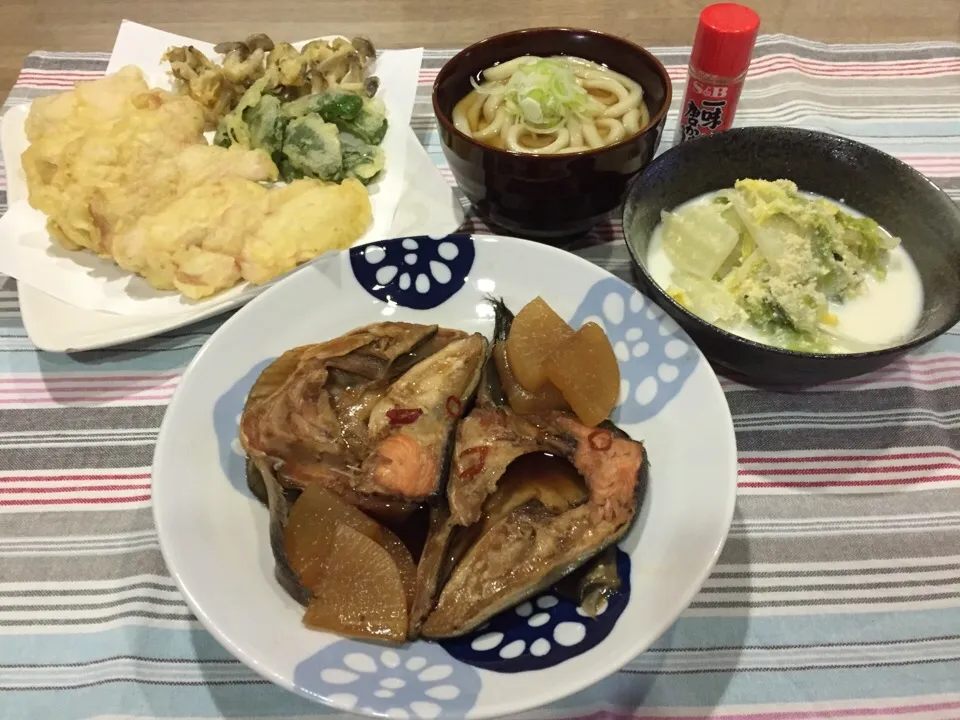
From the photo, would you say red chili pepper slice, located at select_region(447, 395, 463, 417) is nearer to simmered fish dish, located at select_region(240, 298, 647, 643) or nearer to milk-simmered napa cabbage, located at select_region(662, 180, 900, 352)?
simmered fish dish, located at select_region(240, 298, 647, 643)

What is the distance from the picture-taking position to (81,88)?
7.43 ft

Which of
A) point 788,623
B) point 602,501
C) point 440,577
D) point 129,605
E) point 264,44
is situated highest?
point 264,44

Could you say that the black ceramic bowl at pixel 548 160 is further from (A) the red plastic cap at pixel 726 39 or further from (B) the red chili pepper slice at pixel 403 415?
(B) the red chili pepper slice at pixel 403 415

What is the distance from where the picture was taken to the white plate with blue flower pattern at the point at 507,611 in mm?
1102

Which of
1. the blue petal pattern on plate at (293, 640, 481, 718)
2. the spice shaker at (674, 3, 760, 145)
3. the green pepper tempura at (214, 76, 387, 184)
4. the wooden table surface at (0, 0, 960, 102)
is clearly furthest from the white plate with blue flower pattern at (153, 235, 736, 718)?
the wooden table surface at (0, 0, 960, 102)

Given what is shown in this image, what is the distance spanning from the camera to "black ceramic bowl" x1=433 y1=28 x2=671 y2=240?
1.75 meters

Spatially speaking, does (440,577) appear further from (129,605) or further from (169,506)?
(129,605)

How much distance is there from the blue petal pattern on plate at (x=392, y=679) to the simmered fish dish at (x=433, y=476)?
3 centimetres

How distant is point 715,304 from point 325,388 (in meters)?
0.97

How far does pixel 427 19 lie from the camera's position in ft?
10.4

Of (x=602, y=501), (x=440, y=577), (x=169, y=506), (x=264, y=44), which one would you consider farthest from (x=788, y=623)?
(x=264, y=44)

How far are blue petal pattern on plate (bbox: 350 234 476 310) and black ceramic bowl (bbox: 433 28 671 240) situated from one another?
0.74 ft

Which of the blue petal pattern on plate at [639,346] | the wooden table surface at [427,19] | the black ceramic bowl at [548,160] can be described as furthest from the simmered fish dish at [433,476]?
the wooden table surface at [427,19]

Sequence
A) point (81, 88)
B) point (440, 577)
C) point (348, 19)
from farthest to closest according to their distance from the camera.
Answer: point (348, 19), point (81, 88), point (440, 577)
